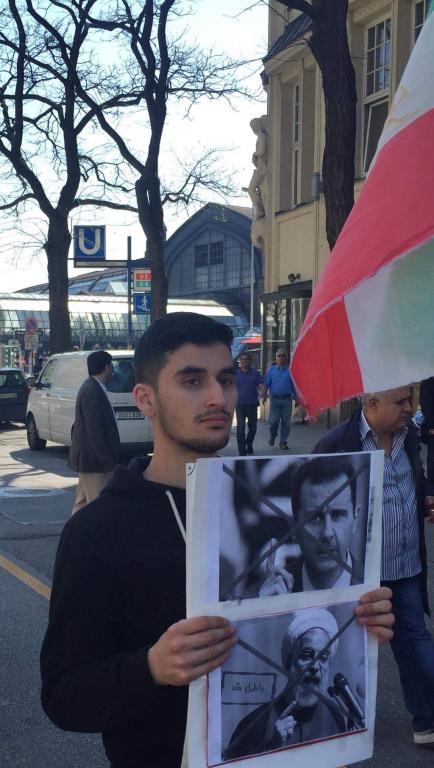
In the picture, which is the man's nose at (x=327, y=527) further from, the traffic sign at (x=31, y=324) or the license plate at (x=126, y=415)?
the traffic sign at (x=31, y=324)

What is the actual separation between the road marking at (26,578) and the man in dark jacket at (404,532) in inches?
131

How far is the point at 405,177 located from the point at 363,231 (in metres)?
0.15

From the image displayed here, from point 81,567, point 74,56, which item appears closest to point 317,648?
point 81,567

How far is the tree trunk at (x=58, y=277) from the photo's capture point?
81.7ft

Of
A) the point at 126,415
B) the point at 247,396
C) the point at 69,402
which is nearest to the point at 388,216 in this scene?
the point at 126,415

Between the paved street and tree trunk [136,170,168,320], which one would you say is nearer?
the paved street

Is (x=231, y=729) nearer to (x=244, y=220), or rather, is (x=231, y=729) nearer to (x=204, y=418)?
(x=204, y=418)

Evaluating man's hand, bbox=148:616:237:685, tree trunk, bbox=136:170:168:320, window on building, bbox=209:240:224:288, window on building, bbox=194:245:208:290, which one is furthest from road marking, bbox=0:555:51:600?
→ window on building, bbox=194:245:208:290

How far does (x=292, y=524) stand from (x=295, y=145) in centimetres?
2229

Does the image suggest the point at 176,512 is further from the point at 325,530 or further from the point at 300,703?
the point at 300,703

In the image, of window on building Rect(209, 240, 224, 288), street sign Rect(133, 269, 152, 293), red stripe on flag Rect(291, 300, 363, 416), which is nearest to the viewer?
red stripe on flag Rect(291, 300, 363, 416)

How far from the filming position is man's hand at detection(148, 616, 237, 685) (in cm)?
160

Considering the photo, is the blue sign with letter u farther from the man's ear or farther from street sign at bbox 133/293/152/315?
the man's ear

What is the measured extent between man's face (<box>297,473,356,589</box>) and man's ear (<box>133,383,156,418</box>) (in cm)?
46
